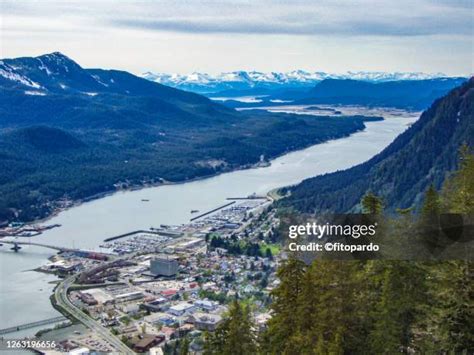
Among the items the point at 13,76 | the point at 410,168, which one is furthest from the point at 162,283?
the point at 13,76

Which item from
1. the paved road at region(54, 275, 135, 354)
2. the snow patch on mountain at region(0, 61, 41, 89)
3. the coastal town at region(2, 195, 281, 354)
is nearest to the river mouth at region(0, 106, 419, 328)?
the paved road at region(54, 275, 135, 354)

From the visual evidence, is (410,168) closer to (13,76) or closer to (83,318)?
(83,318)

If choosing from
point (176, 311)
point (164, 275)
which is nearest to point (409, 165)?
point (164, 275)

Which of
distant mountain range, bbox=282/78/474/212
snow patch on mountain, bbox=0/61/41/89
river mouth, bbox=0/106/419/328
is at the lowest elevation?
river mouth, bbox=0/106/419/328

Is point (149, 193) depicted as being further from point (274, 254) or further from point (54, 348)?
point (54, 348)

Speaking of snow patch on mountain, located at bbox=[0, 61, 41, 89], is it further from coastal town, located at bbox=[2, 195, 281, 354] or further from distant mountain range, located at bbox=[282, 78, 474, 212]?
distant mountain range, located at bbox=[282, 78, 474, 212]

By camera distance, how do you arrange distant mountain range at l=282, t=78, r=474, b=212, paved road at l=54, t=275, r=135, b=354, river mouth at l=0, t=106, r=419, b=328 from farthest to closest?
1. distant mountain range at l=282, t=78, r=474, b=212
2. river mouth at l=0, t=106, r=419, b=328
3. paved road at l=54, t=275, r=135, b=354
